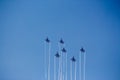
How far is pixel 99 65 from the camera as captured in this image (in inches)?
72.8

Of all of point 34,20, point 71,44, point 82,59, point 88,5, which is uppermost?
point 88,5

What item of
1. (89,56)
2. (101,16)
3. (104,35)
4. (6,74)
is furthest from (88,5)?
(6,74)

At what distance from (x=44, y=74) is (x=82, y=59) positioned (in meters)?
0.35

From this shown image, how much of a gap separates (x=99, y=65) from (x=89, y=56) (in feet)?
0.37

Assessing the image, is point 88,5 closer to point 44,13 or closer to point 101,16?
point 101,16

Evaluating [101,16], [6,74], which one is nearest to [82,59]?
[101,16]

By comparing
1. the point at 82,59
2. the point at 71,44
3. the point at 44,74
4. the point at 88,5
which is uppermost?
the point at 88,5

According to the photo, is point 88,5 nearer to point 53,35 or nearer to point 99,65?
point 53,35

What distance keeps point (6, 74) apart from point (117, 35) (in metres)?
1.00

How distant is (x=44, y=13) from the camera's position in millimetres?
1875

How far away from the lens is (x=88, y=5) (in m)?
1.86

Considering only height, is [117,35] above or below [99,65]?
above

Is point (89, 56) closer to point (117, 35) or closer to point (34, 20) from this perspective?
point (117, 35)

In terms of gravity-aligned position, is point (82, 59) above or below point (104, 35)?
below
